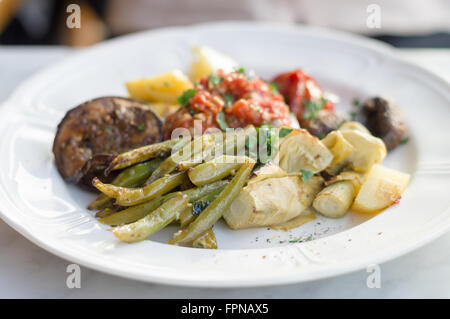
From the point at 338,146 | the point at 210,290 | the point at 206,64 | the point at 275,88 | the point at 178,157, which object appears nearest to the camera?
the point at 210,290

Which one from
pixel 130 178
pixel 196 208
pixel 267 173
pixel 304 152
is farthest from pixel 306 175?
pixel 130 178

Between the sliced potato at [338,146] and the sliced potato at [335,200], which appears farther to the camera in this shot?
the sliced potato at [338,146]

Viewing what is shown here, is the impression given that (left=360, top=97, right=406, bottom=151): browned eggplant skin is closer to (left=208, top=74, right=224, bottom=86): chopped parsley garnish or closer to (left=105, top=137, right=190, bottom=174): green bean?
(left=208, top=74, right=224, bottom=86): chopped parsley garnish

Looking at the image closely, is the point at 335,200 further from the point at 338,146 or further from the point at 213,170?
the point at 213,170

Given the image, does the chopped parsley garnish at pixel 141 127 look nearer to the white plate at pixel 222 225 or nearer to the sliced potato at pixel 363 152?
the white plate at pixel 222 225

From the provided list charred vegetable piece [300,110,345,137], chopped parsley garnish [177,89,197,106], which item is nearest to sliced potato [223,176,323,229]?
charred vegetable piece [300,110,345,137]

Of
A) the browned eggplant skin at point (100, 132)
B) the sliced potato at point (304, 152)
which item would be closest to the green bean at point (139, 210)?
the browned eggplant skin at point (100, 132)

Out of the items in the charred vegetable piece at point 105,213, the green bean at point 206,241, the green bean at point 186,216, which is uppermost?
the green bean at point 186,216
